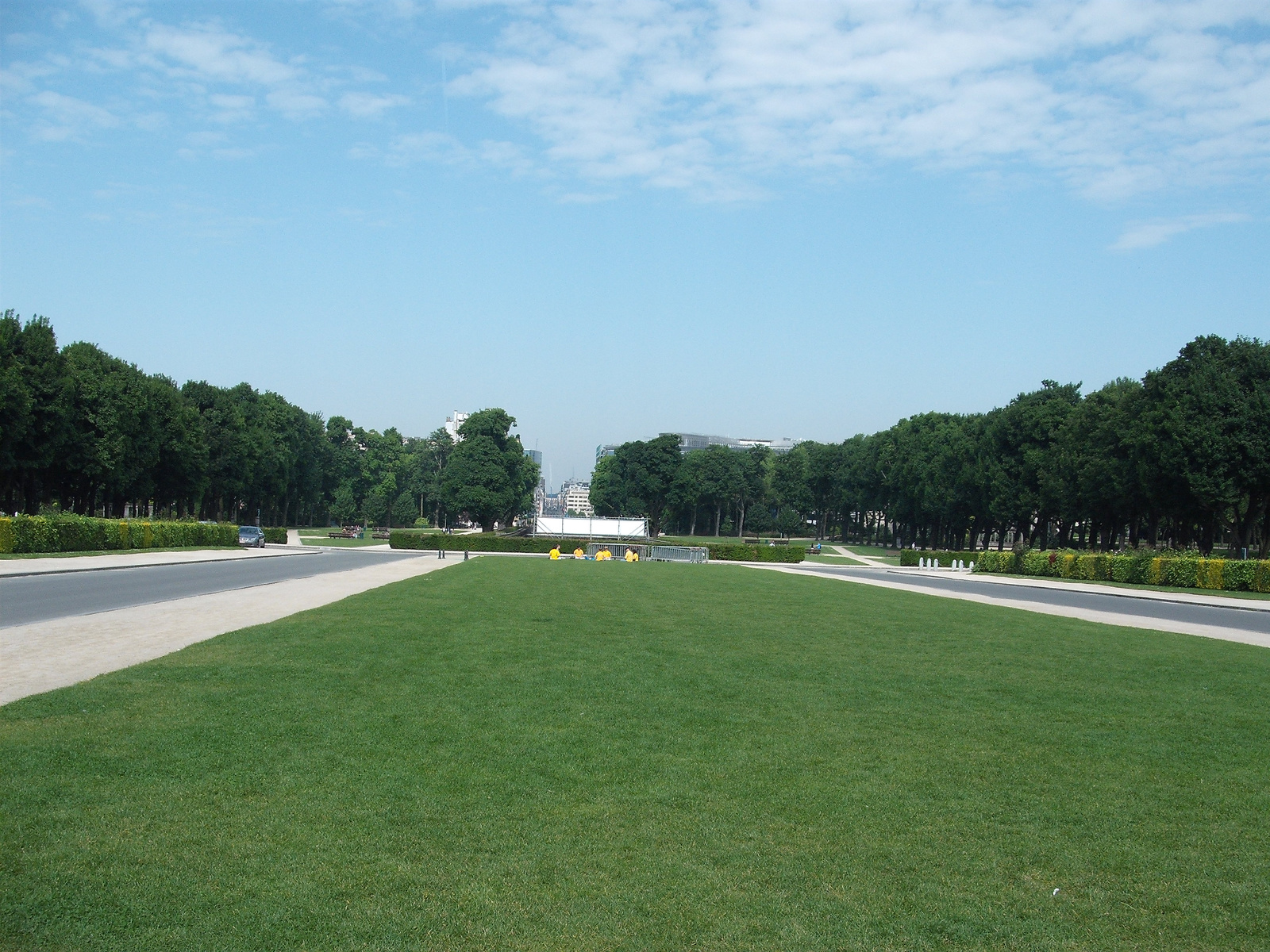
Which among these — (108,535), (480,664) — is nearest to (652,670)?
(480,664)

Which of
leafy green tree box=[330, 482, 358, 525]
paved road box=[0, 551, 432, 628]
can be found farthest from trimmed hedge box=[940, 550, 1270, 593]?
leafy green tree box=[330, 482, 358, 525]

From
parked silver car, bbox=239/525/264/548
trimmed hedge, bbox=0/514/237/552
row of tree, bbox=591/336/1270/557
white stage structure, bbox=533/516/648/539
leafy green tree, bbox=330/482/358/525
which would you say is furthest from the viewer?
leafy green tree, bbox=330/482/358/525

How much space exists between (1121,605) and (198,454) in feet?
180

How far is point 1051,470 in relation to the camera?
6016 cm

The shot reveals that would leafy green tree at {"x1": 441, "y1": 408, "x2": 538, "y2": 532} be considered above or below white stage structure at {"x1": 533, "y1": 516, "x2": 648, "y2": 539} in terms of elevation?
above

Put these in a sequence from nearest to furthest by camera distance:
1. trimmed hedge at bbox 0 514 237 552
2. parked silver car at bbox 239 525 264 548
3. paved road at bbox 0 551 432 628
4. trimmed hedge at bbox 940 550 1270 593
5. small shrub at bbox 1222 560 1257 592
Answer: paved road at bbox 0 551 432 628, trimmed hedge at bbox 0 514 237 552, small shrub at bbox 1222 560 1257 592, trimmed hedge at bbox 940 550 1270 593, parked silver car at bbox 239 525 264 548

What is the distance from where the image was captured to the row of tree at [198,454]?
46.3m

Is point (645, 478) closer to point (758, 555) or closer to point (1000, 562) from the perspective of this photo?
point (758, 555)

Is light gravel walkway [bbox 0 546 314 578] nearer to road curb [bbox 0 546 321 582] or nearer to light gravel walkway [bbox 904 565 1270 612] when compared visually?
road curb [bbox 0 546 321 582]

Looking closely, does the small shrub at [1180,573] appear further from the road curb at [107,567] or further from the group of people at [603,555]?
the road curb at [107,567]

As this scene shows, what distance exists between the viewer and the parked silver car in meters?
54.8

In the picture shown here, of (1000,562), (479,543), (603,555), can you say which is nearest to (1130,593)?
(1000,562)

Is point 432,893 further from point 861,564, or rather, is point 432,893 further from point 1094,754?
point 861,564

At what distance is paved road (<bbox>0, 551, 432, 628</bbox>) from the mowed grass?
7098 mm
